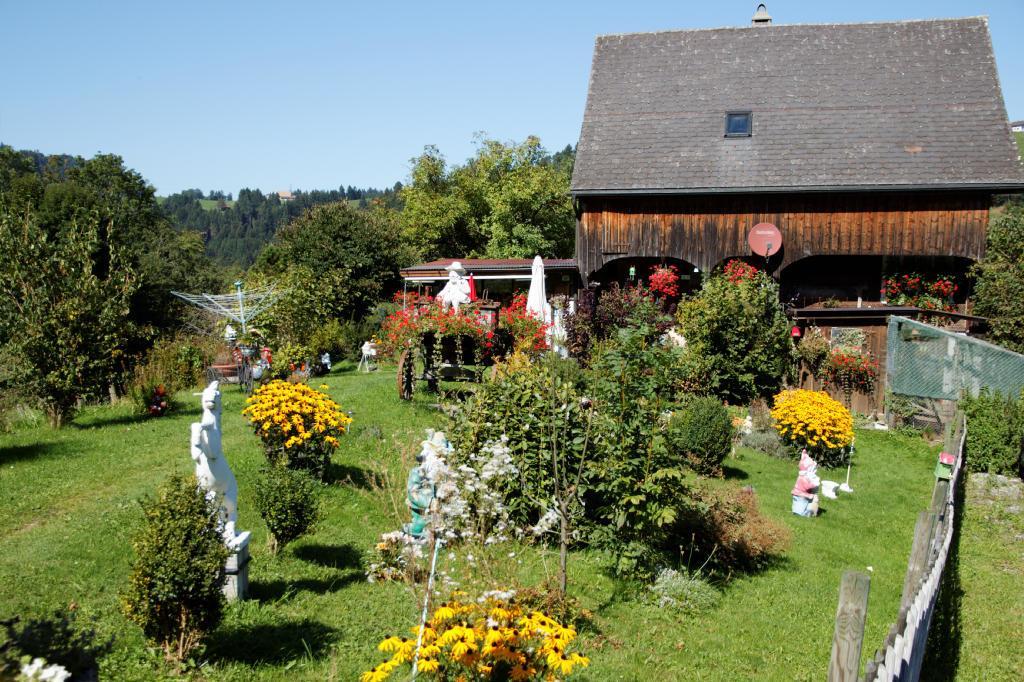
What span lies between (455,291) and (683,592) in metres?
7.42

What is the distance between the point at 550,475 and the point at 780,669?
2947 millimetres

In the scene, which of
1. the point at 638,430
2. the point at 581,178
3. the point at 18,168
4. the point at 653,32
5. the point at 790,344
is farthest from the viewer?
the point at 18,168

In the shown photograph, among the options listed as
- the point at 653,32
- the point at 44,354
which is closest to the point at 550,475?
the point at 44,354

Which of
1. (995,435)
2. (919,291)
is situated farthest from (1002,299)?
(995,435)

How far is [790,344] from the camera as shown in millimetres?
17609

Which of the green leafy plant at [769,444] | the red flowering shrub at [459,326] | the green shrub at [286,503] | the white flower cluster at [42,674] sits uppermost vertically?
the red flowering shrub at [459,326]

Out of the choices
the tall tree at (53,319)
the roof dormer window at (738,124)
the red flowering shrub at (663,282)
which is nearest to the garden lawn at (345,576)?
the tall tree at (53,319)

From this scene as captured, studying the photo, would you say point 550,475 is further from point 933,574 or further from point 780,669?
point 933,574

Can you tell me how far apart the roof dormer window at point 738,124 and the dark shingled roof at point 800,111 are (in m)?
0.16

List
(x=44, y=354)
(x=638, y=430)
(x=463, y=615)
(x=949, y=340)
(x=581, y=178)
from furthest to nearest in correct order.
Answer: (x=581, y=178), (x=949, y=340), (x=44, y=354), (x=638, y=430), (x=463, y=615)

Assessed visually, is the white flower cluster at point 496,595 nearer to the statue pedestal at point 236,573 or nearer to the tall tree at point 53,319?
the statue pedestal at point 236,573

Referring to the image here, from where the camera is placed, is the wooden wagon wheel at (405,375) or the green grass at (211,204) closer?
the wooden wagon wheel at (405,375)

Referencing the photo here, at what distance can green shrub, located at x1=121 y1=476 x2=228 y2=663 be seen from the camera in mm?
4961

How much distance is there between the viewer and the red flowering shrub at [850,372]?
18.2 metres
